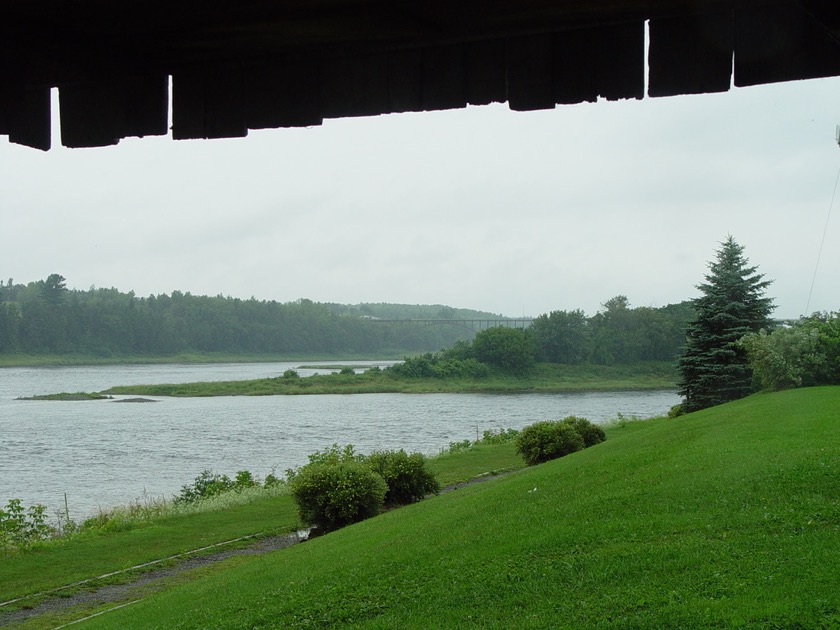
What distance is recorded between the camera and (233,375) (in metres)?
108

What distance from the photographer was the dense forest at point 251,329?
97.6 m

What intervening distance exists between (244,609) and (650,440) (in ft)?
40.7

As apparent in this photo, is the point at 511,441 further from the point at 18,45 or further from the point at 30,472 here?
the point at 18,45

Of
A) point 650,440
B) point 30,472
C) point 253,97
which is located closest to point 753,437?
point 650,440

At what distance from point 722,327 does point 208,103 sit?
34.9 metres

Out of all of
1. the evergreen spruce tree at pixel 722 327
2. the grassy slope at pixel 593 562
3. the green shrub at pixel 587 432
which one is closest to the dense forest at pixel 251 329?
the evergreen spruce tree at pixel 722 327

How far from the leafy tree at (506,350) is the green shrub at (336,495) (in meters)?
77.6

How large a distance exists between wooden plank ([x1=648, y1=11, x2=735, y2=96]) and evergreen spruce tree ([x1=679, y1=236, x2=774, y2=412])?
3317cm

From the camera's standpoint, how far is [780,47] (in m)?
2.36

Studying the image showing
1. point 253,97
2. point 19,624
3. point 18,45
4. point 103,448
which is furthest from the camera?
point 103,448

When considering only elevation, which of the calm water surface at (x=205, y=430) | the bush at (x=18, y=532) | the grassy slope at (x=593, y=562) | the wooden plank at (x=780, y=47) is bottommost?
the calm water surface at (x=205, y=430)

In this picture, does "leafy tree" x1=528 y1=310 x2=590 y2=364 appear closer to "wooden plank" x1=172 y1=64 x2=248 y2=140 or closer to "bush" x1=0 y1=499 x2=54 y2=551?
"bush" x1=0 y1=499 x2=54 y2=551

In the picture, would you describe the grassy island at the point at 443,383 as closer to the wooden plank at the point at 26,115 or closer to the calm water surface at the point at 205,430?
the calm water surface at the point at 205,430

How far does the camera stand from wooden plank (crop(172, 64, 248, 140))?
2.84 metres
